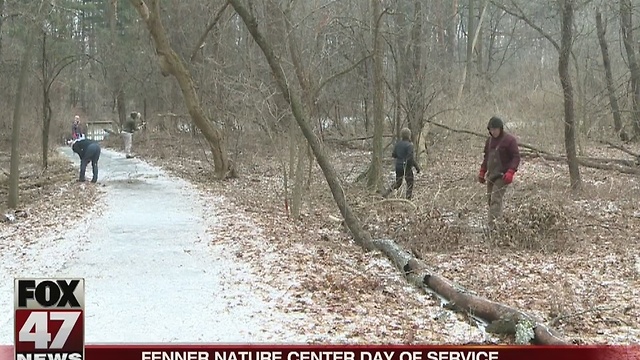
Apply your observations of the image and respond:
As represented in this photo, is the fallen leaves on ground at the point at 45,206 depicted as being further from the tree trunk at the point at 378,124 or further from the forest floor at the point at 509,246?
the tree trunk at the point at 378,124

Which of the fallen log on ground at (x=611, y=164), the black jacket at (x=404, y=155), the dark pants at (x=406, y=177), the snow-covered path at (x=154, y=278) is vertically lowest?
the snow-covered path at (x=154, y=278)

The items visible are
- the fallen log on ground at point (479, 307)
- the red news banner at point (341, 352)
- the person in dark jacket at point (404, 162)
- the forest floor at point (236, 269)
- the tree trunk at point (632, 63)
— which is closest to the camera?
the red news banner at point (341, 352)

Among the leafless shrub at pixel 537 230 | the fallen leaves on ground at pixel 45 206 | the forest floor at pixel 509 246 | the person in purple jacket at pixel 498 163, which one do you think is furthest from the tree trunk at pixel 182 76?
the leafless shrub at pixel 537 230

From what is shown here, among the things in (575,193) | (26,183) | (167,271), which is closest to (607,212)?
(575,193)

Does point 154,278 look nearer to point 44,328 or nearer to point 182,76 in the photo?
point 44,328

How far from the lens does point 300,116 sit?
1027cm

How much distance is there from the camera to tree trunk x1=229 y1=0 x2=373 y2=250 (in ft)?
33.2

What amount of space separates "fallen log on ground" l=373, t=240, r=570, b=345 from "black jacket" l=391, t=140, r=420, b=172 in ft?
15.3

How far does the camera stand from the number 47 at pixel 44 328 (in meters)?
4.56

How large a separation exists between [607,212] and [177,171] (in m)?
14.6

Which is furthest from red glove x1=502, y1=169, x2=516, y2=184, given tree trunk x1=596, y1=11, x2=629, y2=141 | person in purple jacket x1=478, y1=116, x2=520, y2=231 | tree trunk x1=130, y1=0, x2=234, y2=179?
tree trunk x1=130, y1=0, x2=234, y2=179

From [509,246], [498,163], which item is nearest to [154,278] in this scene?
[509,246]

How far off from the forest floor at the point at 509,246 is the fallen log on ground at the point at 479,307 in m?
0.37

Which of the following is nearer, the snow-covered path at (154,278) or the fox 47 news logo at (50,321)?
the fox 47 news logo at (50,321)
